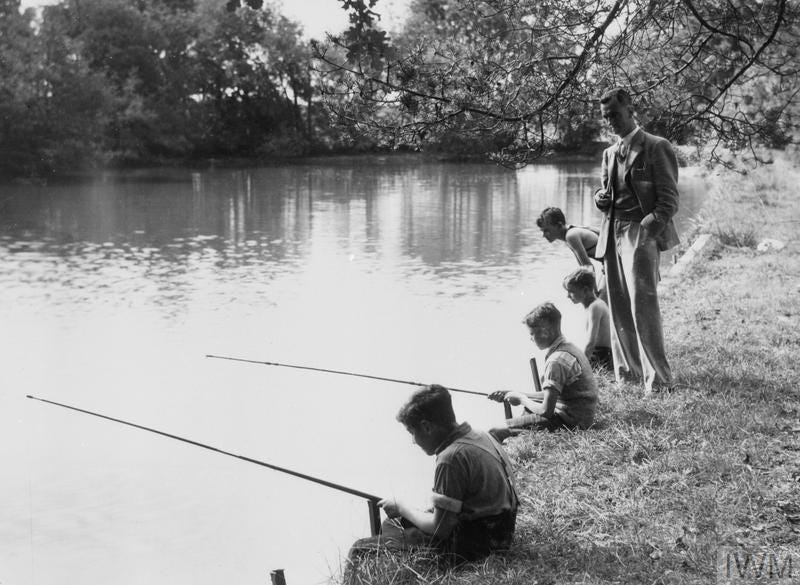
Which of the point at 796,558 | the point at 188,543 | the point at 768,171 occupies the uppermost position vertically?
the point at 768,171

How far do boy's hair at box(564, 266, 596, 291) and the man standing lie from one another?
0.13m

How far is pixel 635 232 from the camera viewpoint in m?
4.91

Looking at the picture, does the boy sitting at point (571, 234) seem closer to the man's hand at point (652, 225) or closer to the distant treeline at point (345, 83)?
the distant treeline at point (345, 83)

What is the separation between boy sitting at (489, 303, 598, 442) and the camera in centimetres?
434

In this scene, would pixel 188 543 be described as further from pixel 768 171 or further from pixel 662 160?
pixel 768 171

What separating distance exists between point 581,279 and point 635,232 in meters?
0.50

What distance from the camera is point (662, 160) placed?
15.4 ft

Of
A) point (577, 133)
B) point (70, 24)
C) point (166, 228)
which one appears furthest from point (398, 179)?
point (577, 133)

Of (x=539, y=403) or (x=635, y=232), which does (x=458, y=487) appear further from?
(x=635, y=232)

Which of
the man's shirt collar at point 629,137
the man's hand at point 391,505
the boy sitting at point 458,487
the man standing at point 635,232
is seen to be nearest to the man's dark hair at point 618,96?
the man standing at point 635,232

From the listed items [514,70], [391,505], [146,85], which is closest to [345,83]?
[514,70]

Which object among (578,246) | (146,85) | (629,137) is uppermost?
(146,85)

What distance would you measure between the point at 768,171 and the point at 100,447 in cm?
1313

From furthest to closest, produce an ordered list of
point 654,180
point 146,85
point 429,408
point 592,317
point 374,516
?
point 146,85 < point 592,317 < point 654,180 < point 374,516 < point 429,408
